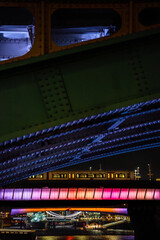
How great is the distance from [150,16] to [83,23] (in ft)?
6.73

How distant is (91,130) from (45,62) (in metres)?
6.95

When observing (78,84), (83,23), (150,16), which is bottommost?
(78,84)

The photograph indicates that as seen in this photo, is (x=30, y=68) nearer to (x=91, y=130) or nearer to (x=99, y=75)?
(x=99, y=75)

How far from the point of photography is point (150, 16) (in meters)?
9.49

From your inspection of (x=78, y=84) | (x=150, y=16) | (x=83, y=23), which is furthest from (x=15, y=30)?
(x=78, y=84)

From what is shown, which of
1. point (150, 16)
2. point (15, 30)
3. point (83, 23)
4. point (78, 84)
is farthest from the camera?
point (15, 30)

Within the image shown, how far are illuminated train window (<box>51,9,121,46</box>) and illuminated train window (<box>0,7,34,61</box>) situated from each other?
0.77 m

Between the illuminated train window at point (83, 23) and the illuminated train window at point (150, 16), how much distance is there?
79 centimetres

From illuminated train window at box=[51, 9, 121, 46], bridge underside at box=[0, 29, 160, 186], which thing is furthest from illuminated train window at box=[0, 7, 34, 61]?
bridge underside at box=[0, 29, 160, 186]

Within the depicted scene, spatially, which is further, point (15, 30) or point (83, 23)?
point (15, 30)

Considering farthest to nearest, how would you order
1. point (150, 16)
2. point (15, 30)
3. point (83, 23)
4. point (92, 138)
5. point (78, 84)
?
point (92, 138), point (15, 30), point (83, 23), point (150, 16), point (78, 84)

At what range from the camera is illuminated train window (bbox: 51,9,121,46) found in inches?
370

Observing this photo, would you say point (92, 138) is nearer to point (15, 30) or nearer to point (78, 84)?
point (15, 30)

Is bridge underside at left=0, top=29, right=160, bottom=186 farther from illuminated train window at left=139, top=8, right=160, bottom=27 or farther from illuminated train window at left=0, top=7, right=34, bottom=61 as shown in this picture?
illuminated train window at left=139, top=8, right=160, bottom=27
